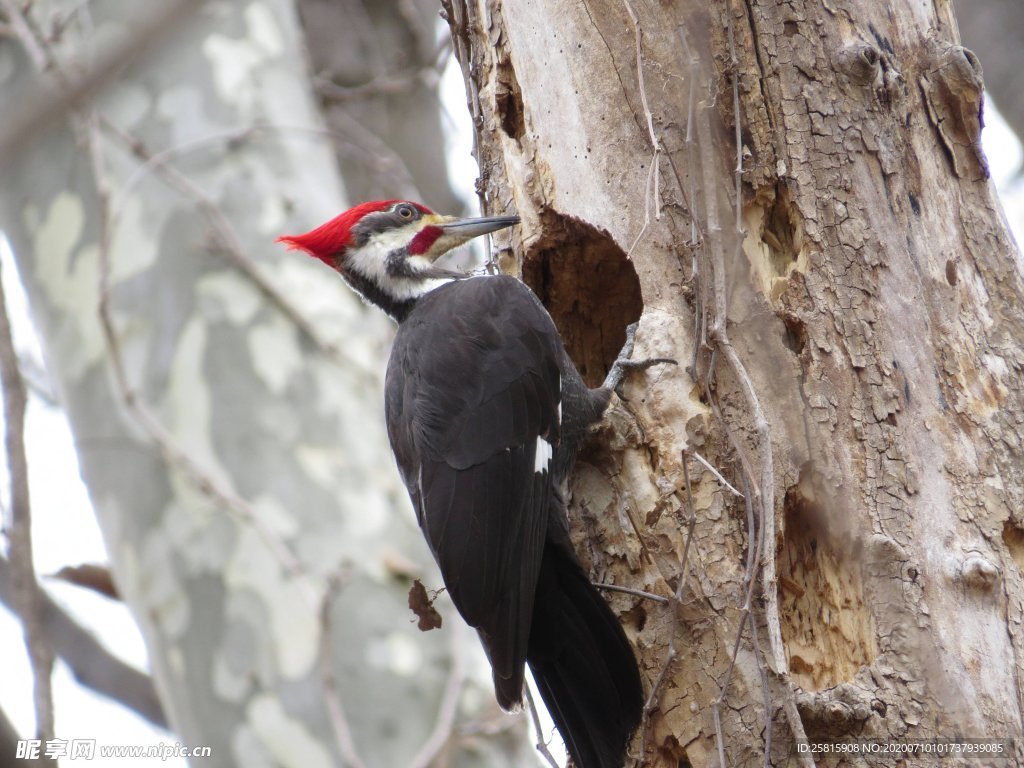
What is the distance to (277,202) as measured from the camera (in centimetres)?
417

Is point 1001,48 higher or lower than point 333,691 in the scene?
higher

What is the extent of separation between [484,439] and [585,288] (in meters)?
0.60

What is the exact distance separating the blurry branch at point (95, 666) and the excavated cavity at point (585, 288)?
5.76 feet

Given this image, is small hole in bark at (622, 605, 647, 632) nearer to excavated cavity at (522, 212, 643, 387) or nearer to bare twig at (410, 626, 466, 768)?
excavated cavity at (522, 212, 643, 387)

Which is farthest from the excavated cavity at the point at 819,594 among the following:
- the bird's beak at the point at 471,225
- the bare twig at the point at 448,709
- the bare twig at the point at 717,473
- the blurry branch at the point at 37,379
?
the blurry branch at the point at 37,379

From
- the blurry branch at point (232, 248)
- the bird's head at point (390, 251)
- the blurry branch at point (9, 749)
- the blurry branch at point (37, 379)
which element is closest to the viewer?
the blurry branch at point (9, 749)

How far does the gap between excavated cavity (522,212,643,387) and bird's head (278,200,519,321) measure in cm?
49

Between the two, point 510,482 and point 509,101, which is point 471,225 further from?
point 510,482

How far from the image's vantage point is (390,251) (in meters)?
3.64

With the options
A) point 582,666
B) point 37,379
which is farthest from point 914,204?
point 37,379

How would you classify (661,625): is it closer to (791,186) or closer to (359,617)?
(791,186)

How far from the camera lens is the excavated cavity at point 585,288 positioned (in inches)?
117

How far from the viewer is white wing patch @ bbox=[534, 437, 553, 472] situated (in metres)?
2.77

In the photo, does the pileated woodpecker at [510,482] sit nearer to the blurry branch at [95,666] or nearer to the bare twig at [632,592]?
the bare twig at [632,592]
